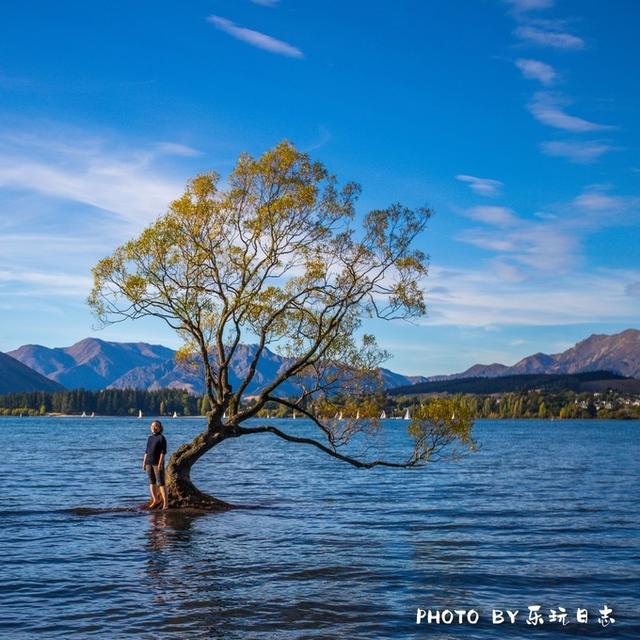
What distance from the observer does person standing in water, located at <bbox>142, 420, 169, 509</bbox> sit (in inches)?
1470

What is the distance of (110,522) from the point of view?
3591 cm

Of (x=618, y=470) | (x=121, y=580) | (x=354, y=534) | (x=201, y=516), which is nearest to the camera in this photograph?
(x=121, y=580)

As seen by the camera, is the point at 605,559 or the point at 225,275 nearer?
the point at 605,559

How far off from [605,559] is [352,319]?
16.9m

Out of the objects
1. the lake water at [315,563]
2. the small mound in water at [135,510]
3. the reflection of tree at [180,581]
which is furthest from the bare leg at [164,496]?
the reflection of tree at [180,581]

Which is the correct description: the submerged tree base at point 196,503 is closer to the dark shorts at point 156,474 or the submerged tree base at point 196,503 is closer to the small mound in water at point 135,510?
the small mound in water at point 135,510

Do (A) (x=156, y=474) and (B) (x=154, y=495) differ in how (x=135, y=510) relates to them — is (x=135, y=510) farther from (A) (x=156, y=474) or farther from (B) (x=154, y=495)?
(A) (x=156, y=474)

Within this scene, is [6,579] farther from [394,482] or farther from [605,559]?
[394,482]

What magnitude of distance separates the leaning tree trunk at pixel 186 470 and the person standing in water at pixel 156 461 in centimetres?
65

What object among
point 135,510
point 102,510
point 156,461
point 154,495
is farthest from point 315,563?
point 102,510

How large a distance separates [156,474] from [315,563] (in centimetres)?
1398

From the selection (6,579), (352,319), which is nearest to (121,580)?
(6,579)

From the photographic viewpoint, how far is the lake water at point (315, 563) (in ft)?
65.6

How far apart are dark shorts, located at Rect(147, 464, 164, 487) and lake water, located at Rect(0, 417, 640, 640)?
1.69m
